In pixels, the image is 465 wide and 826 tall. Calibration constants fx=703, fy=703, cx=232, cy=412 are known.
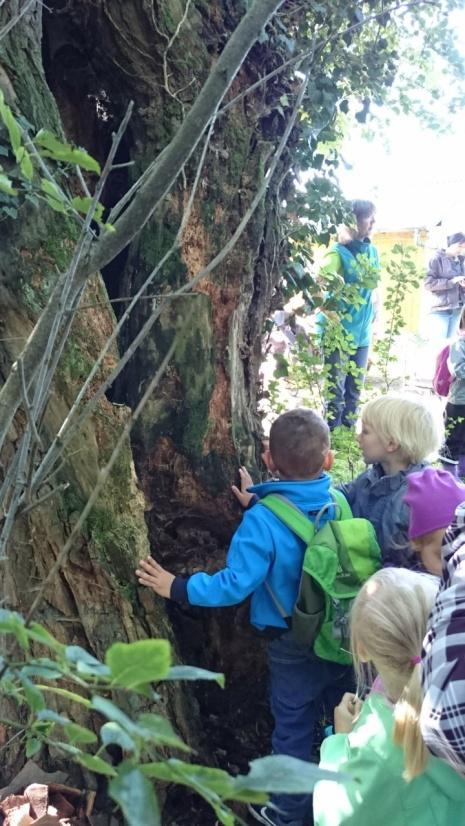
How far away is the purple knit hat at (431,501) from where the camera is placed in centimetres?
208

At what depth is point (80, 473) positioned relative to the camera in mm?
2154

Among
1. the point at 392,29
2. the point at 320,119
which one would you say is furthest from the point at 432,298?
the point at 320,119

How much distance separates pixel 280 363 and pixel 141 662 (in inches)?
120

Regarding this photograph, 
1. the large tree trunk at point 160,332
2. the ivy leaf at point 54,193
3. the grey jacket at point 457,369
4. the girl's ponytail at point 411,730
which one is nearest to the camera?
the ivy leaf at point 54,193

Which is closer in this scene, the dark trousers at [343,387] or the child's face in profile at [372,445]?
the child's face in profile at [372,445]

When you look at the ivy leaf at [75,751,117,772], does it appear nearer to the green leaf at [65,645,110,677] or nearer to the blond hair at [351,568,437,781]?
the green leaf at [65,645,110,677]

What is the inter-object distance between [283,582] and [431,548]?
513mm

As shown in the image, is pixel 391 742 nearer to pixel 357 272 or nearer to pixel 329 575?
pixel 329 575

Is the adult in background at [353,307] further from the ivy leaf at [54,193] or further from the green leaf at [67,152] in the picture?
the green leaf at [67,152]

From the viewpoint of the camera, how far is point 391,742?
5.29ft

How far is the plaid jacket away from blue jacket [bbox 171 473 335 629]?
34.8 inches

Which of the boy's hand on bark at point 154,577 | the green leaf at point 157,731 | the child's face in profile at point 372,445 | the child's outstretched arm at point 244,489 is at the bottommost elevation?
the boy's hand on bark at point 154,577

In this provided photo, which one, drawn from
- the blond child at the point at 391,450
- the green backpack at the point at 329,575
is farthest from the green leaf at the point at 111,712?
the blond child at the point at 391,450

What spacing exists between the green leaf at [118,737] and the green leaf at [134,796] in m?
0.02
